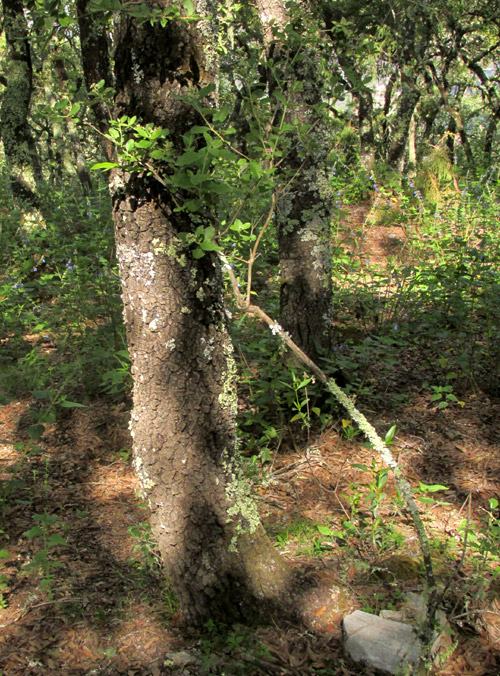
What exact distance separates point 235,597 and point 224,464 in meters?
0.57

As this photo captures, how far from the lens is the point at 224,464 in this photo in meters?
2.23

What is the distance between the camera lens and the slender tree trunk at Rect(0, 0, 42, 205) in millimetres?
8375

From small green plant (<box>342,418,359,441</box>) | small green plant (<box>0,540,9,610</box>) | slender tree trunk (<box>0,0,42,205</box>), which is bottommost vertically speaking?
small green plant (<box>0,540,9,610</box>)

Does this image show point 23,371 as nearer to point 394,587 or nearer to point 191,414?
point 191,414

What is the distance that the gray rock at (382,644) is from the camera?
1979 millimetres

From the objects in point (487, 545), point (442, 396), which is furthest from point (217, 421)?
point (442, 396)

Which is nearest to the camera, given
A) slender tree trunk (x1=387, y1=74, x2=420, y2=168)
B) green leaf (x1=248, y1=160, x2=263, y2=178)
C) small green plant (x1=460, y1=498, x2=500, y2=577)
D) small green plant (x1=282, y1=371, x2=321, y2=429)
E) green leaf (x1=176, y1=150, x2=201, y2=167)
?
green leaf (x1=176, y1=150, x2=201, y2=167)

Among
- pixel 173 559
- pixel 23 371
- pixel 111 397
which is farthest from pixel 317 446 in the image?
pixel 23 371

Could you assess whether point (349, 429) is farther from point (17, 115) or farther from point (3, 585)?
point (17, 115)

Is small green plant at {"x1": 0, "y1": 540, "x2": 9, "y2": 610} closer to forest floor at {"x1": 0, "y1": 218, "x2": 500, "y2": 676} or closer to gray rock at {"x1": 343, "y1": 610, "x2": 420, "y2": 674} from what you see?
forest floor at {"x1": 0, "y1": 218, "x2": 500, "y2": 676}

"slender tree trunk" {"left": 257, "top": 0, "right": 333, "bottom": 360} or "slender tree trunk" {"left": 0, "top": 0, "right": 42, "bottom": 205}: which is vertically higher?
"slender tree trunk" {"left": 0, "top": 0, "right": 42, "bottom": 205}

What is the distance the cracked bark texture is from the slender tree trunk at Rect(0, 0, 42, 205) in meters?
7.20

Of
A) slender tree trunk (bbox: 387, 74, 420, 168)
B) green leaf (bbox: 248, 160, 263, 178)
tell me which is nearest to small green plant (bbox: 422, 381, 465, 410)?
green leaf (bbox: 248, 160, 263, 178)

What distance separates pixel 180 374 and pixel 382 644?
1.30m
